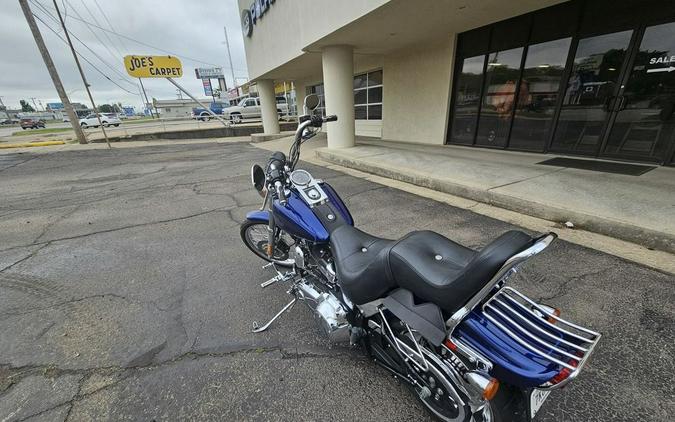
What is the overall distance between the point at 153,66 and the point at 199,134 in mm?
4863

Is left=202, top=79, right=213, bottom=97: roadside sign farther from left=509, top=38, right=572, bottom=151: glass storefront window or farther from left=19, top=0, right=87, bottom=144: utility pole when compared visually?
left=509, top=38, right=572, bottom=151: glass storefront window

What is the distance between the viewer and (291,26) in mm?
8953

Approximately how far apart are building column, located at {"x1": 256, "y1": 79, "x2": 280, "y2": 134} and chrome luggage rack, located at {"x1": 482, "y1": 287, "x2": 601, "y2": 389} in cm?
1579

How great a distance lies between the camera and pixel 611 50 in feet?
16.6

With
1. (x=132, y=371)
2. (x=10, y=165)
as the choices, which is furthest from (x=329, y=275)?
(x=10, y=165)

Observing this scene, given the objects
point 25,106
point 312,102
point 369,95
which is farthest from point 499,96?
point 25,106

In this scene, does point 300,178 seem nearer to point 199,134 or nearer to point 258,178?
point 258,178

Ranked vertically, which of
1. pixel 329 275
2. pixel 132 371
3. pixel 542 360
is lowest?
pixel 132 371

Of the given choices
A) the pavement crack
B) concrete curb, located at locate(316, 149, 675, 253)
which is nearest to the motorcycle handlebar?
concrete curb, located at locate(316, 149, 675, 253)

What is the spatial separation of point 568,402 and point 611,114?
19.9 ft

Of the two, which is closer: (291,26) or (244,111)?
(291,26)

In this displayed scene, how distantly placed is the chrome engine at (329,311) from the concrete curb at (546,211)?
10.2ft

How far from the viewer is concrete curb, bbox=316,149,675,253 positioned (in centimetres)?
271

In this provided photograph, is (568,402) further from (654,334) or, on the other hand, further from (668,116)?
(668,116)
